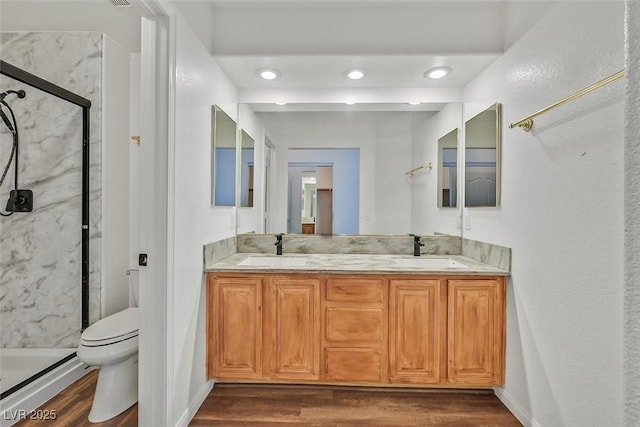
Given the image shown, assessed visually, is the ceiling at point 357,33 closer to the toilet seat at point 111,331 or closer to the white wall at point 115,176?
the white wall at point 115,176

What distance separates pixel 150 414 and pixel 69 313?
1393 millimetres

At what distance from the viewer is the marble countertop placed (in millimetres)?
1901

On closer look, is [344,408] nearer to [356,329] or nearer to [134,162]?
[356,329]

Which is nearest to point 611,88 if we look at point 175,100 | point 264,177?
point 175,100

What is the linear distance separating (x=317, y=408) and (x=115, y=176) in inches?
87.7

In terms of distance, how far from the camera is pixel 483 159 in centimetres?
211

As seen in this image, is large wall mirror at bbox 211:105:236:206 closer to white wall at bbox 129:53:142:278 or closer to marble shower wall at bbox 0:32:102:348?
white wall at bbox 129:53:142:278

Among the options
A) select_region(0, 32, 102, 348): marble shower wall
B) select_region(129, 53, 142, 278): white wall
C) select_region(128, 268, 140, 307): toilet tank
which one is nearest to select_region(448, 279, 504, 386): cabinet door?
select_region(128, 268, 140, 307): toilet tank

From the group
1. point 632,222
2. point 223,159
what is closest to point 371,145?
point 223,159

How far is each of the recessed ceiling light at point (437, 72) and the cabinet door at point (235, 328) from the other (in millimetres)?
1862

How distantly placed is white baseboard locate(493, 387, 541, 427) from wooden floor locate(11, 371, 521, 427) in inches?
1.2

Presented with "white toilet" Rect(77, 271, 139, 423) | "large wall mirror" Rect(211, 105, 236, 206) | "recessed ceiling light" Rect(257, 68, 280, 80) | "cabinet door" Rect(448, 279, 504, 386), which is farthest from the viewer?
"recessed ceiling light" Rect(257, 68, 280, 80)

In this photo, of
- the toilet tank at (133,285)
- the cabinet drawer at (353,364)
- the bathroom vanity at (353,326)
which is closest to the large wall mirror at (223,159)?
the bathroom vanity at (353,326)

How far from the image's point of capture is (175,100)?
5.01 feet
